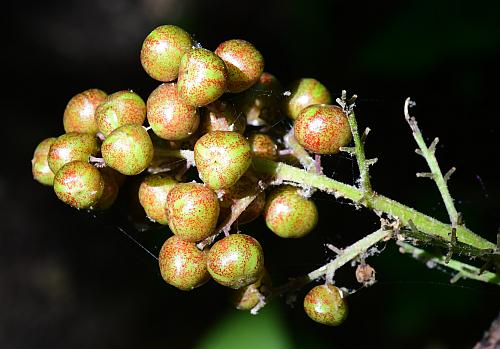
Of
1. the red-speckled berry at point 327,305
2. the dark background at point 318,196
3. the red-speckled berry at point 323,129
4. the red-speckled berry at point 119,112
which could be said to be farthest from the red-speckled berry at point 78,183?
the dark background at point 318,196

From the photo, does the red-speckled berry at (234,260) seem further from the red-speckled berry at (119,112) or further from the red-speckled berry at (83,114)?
the red-speckled berry at (83,114)

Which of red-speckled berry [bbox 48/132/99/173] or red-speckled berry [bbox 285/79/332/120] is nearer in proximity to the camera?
red-speckled berry [bbox 48/132/99/173]

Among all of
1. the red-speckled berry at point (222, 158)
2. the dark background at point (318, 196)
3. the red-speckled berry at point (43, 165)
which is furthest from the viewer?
the dark background at point (318, 196)

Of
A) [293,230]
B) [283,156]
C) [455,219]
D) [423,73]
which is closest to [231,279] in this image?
[293,230]

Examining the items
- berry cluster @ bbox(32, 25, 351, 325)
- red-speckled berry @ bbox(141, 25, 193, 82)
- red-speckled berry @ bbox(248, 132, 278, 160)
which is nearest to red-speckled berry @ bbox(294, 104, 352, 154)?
berry cluster @ bbox(32, 25, 351, 325)

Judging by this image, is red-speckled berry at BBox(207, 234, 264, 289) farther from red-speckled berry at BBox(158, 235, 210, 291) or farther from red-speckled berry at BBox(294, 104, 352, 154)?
red-speckled berry at BBox(294, 104, 352, 154)

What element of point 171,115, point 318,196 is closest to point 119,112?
point 171,115

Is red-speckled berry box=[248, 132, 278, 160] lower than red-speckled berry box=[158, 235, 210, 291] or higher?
higher
